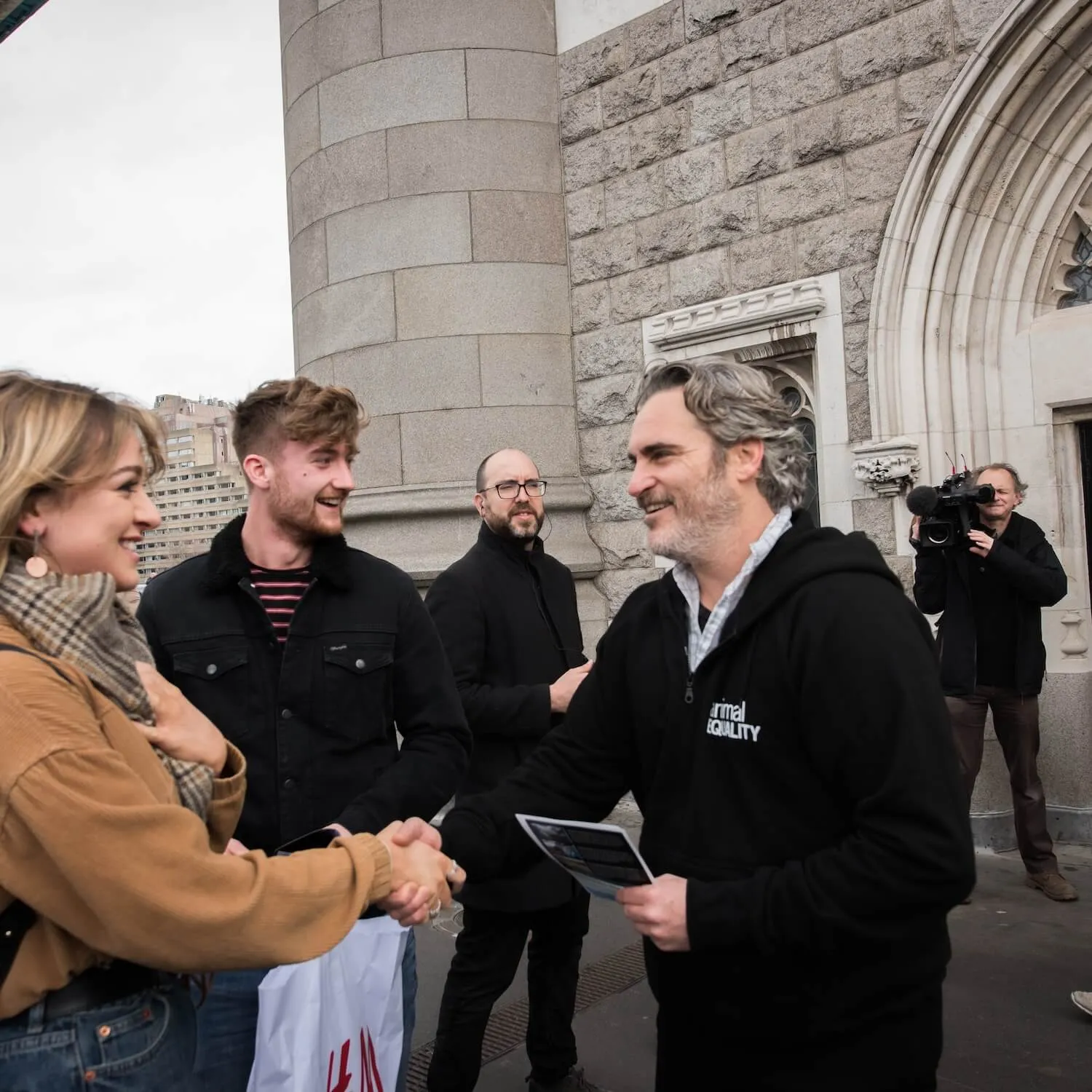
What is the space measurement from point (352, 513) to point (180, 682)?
4.72 m

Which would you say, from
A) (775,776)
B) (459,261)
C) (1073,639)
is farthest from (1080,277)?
(775,776)

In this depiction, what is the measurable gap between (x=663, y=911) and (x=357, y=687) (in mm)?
1053

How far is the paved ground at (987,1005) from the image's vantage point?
3410 millimetres

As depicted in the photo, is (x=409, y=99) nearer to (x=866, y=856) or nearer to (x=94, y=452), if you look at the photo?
(x=94, y=452)

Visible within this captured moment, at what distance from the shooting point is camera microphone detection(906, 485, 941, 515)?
511 cm

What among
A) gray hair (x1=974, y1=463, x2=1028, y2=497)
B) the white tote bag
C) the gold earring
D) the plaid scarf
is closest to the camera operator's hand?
gray hair (x1=974, y1=463, x2=1028, y2=497)

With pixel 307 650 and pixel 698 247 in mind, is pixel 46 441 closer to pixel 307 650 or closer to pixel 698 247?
pixel 307 650

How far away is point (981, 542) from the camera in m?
5.05

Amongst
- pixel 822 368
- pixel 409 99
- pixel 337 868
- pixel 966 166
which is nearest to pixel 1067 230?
pixel 966 166

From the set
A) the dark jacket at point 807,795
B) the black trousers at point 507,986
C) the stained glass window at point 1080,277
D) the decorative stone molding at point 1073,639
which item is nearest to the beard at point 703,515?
the dark jacket at point 807,795

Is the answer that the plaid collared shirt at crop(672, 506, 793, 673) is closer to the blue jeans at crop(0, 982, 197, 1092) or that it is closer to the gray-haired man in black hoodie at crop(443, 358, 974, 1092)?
the gray-haired man in black hoodie at crop(443, 358, 974, 1092)

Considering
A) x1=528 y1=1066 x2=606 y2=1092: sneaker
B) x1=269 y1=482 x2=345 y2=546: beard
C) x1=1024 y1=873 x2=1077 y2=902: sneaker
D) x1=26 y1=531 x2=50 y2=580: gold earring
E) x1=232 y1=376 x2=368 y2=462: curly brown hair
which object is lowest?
x1=528 y1=1066 x2=606 y2=1092: sneaker

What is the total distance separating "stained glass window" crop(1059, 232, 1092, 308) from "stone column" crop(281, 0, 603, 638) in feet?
9.60

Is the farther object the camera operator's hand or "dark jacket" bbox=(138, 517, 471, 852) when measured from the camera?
the camera operator's hand
